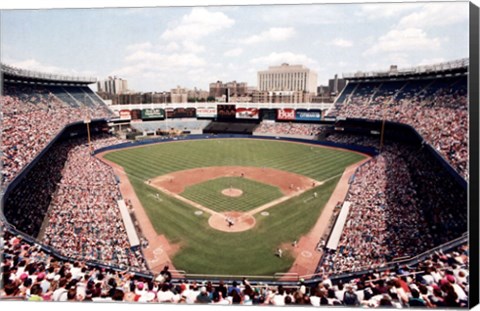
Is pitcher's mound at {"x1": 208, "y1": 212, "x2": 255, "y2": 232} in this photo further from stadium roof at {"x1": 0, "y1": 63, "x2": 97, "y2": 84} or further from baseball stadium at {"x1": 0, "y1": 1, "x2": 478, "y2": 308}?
stadium roof at {"x1": 0, "y1": 63, "x2": 97, "y2": 84}

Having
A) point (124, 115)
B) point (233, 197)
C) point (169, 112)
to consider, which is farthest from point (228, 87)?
point (233, 197)

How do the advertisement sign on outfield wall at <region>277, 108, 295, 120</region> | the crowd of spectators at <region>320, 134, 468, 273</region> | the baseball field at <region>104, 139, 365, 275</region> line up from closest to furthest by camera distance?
the crowd of spectators at <region>320, 134, 468, 273</region>
the baseball field at <region>104, 139, 365, 275</region>
the advertisement sign on outfield wall at <region>277, 108, 295, 120</region>

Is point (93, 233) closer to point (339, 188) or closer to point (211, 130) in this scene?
point (339, 188)

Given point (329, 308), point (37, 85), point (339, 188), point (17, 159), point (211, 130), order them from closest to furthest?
point (329, 308) < point (17, 159) < point (339, 188) < point (37, 85) < point (211, 130)

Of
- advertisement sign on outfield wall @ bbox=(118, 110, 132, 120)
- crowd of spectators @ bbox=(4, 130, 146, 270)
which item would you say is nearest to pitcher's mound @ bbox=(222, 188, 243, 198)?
crowd of spectators @ bbox=(4, 130, 146, 270)

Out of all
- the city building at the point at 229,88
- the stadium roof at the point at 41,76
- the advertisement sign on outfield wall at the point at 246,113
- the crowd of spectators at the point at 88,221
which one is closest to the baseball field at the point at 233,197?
the crowd of spectators at the point at 88,221

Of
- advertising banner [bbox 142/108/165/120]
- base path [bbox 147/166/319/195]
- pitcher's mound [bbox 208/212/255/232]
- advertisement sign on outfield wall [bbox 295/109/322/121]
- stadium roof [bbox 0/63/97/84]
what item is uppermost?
stadium roof [bbox 0/63/97/84]

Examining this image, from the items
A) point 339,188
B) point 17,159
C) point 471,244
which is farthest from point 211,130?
point 471,244
